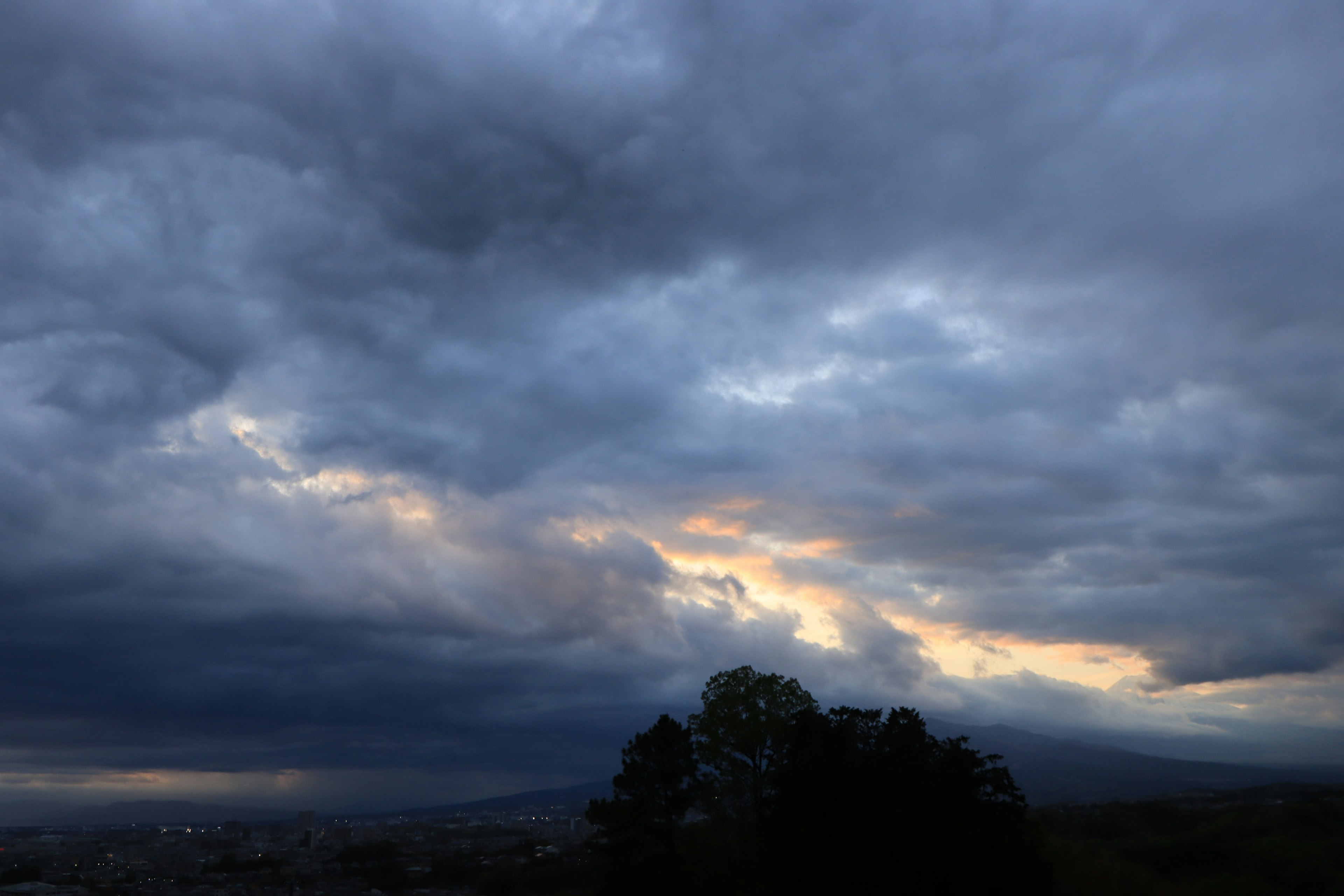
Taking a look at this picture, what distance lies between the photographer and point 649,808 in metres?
50.7

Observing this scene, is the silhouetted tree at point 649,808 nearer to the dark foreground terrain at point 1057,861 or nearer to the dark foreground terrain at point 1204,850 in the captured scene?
the dark foreground terrain at point 1057,861

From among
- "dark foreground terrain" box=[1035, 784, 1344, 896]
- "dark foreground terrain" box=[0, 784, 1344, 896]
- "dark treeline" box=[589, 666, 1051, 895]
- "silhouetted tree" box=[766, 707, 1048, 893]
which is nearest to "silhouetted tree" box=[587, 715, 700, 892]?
"dark treeline" box=[589, 666, 1051, 895]

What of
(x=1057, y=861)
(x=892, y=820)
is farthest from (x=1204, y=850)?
(x=892, y=820)

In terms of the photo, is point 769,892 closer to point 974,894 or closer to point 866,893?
point 866,893

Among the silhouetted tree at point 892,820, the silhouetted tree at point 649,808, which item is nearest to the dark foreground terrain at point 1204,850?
the silhouetted tree at point 892,820

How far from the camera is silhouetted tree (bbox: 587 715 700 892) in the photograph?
49.9 metres

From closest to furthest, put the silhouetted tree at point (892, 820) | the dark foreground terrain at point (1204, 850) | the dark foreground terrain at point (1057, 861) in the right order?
the silhouetted tree at point (892, 820)
the dark foreground terrain at point (1204, 850)
the dark foreground terrain at point (1057, 861)

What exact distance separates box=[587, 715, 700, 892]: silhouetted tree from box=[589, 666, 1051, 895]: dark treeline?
0.08m

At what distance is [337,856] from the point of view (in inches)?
7003

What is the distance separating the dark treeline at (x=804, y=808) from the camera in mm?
40719

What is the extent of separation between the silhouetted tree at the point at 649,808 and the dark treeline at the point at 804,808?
79 mm

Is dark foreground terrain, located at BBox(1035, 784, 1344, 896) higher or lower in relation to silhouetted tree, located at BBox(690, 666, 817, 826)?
lower

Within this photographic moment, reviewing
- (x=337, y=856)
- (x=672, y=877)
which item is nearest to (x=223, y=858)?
(x=337, y=856)

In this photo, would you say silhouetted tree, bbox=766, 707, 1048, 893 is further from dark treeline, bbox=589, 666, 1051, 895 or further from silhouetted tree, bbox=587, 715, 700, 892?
silhouetted tree, bbox=587, 715, 700, 892
